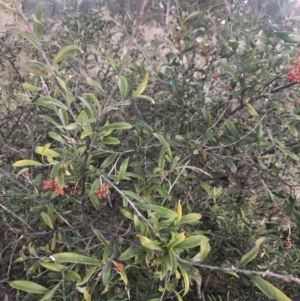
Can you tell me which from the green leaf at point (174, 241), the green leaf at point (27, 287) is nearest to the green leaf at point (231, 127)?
the green leaf at point (174, 241)

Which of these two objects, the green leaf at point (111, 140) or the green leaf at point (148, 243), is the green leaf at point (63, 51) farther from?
the green leaf at point (148, 243)

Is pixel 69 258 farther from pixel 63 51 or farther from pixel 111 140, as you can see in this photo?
pixel 63 51

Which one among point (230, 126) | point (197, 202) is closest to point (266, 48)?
point (230, 126)

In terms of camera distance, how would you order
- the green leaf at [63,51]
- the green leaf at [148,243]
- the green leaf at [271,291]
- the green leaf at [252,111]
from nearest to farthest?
the green leaf at [271,291] < the green leaf at [148,243] < the green leaf at [63,51] < the green leaf at [252,111]

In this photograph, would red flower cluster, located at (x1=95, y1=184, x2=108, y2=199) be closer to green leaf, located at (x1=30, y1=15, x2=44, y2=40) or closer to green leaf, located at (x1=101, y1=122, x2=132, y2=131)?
green leaf, located at (x1=101, y1=122, x2=132, y2=131)

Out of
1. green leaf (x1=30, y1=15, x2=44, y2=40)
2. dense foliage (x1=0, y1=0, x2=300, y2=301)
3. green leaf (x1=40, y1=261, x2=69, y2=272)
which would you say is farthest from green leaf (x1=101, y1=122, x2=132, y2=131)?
green leaf (x1=40, y1=261, x2=69, y2=272)

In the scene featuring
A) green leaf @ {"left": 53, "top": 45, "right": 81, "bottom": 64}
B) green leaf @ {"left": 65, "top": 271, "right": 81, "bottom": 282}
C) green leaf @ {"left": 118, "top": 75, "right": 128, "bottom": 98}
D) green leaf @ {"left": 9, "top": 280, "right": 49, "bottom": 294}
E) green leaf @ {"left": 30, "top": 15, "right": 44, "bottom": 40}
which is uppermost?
green leaf @ {"left": 30, "top": 15, "right": 44, "bottom": 40}

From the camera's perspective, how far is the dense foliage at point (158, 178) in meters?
0.96

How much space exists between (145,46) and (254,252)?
5.34 feet

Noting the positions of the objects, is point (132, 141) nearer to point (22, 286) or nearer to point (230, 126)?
point (230, 126)

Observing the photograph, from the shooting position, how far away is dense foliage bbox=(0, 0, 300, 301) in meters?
0.96

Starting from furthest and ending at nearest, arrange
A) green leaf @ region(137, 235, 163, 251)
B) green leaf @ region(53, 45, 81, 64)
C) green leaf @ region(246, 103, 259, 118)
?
green leaf @ region(246, 103, 259, 118), green leaf @ region(53, 45, 81, 64), green leaf @ region(137, 235, 163, 251)

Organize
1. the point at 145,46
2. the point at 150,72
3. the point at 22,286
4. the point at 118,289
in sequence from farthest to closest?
1. the point at 145,46
2. the point at 150,72
3. the point at 118,289
4. the point at 22,286

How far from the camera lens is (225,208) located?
1685 millimetres
